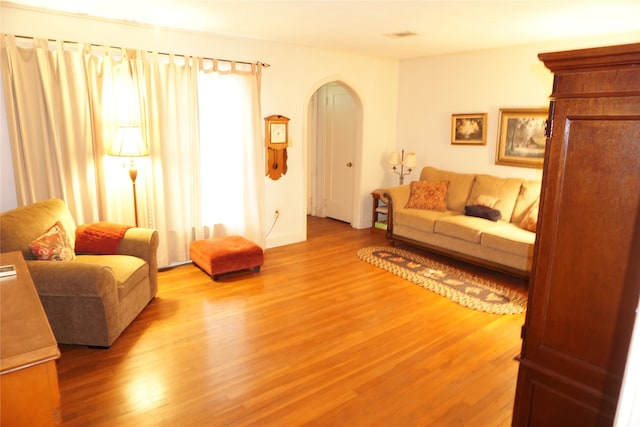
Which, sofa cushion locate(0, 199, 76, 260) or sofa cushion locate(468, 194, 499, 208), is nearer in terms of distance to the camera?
sofa cushion locate(0, 199, 76, 260)

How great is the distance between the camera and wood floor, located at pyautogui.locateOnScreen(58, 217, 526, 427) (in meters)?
2.36

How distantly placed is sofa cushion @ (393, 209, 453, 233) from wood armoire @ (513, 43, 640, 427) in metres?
3.61

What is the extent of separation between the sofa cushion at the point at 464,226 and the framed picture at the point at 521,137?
961mm

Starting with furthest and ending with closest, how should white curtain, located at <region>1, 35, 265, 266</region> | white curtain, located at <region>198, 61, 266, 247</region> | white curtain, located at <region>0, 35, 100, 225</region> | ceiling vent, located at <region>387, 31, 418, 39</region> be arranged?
white curtain, located at <region>198, 61, 266, 247</region> < ceiling vent, located at <region>387, 31, 418, 39</region> < white curtain, located at <region>1, 35, 265, 266</region> < white curtain, located at <region>0, 35, 100, 225</region>

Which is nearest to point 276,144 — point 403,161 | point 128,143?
point 128,143

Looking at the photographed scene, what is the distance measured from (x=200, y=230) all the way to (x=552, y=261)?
406cm

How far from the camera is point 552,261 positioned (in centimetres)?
139

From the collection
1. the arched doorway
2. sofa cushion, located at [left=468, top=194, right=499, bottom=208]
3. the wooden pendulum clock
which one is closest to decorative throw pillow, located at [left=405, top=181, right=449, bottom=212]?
sofa cushion, located at [left=468, top=194, right=499, bottom=208]

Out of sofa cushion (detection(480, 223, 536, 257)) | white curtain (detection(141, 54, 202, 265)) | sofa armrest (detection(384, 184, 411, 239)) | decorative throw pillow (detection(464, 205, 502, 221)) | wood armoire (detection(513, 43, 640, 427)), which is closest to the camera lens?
wood armoire (detection(513, 43, 640, 427))

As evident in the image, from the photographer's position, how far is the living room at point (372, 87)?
3994mm

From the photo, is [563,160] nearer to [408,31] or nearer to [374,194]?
[408,31]

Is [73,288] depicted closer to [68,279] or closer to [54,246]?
[68,279]

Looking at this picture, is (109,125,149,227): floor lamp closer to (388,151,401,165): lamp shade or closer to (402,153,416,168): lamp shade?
(388,151,401,165): lamp shade

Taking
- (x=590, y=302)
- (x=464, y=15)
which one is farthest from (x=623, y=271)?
(x=464, y=15)
